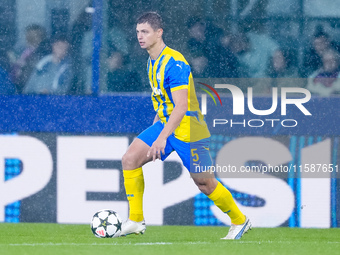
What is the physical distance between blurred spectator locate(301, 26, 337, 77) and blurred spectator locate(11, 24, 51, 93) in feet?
7.59

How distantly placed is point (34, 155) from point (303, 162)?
2345 mm

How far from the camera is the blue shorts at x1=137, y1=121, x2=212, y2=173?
688 centimetres

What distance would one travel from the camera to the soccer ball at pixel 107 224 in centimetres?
691

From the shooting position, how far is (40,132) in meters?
8.55

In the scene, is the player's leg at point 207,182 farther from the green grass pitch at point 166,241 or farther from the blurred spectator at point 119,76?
the blurred spectator at point 119,76

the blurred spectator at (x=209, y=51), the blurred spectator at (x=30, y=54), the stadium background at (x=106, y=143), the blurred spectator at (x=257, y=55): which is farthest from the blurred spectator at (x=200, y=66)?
the blurred spectator at (x=30, y=54)

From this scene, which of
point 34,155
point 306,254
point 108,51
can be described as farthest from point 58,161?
point 306,254

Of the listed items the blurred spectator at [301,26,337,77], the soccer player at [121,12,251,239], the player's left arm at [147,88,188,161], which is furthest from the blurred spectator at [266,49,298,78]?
the player's left arm at [147,88,188,161]

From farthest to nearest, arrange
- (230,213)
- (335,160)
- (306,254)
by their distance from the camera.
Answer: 1. (335,160)
2. (230,213)
3. (306,254)

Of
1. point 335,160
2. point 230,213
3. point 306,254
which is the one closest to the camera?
point 306,254

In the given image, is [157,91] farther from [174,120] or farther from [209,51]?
[209,51]

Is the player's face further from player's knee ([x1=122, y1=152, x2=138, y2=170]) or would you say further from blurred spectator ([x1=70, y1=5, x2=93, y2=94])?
blurred spectator ([x1=70, y1=5, x2=93, y2=94])

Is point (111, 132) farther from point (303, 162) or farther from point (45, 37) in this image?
point (303, 162)

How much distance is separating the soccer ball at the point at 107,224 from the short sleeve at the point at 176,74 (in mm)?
1015
